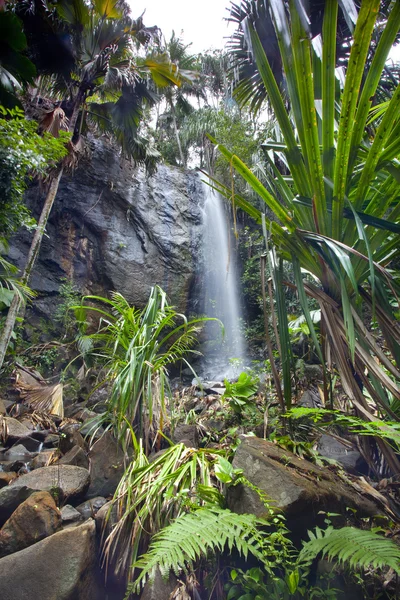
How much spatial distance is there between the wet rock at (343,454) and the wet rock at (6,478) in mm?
2150

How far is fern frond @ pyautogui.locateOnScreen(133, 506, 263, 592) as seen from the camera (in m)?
0.83

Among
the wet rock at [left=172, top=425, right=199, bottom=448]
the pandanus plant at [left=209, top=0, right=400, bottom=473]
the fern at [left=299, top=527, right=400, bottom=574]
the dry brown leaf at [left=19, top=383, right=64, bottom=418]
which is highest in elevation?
the pandanus plant at [left=209, top=0, right=400, bottom=473]

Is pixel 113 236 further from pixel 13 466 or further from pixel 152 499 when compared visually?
pixel 152 499

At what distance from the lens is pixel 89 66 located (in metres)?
5.50

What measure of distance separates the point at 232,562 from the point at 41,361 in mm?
5601

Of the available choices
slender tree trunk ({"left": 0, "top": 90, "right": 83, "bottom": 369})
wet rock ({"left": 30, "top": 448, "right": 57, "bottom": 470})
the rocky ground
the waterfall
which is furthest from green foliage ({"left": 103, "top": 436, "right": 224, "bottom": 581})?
the waterfall

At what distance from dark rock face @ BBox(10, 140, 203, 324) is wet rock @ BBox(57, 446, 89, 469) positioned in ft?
16.2

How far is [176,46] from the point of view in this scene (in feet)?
37.9

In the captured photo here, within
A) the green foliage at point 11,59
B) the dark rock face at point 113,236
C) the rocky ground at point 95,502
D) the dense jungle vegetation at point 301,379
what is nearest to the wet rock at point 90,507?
the rocky ground at point 95,502

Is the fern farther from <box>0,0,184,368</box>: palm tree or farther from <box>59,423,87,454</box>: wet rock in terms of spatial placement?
<box>0,0,184,368</box>: palm tree

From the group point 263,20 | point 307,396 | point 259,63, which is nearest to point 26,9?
point 263,20

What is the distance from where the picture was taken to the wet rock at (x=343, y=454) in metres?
1.91

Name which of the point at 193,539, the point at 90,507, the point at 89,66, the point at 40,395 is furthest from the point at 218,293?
the point at 193,539

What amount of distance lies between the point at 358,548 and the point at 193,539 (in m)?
0.45
